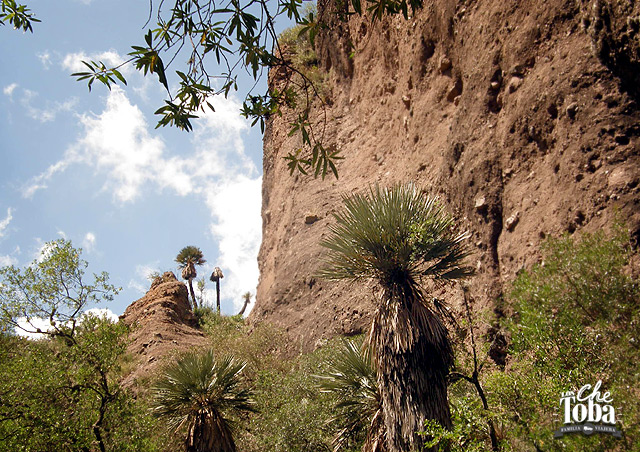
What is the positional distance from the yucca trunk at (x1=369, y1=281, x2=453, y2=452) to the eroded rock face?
1185 cm

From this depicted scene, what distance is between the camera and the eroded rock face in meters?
20.9

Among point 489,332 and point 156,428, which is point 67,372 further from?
point 489,332

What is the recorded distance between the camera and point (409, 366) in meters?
8.91

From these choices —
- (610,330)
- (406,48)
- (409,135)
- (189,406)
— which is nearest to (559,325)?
(610,330)

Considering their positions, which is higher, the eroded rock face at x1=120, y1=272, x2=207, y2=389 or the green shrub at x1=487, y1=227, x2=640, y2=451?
the eroded rock face at x1=120, y1=272, x2=207, y2=389

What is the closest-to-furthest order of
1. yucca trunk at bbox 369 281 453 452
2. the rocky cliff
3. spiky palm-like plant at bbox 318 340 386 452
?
yucca trunk at bbox 369 281 453 452
the rocky cliff
spiky palm-like plant at bbox 318 340 386 452

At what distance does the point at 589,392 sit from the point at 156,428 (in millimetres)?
10254

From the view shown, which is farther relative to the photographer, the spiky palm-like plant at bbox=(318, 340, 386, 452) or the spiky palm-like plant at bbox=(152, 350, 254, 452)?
the spiky palm-like plant at bbox=(152, 350, 254, 452)

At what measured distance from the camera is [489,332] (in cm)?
1081

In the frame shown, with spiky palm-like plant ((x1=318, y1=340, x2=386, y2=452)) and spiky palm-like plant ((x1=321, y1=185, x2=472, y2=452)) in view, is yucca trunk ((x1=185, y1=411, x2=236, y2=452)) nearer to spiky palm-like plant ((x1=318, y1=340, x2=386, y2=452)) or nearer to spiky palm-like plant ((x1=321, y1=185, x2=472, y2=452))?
spiky palm-like plant ((x1=318, y1=340, x2=386, y2=452))

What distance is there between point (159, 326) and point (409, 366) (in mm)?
18116

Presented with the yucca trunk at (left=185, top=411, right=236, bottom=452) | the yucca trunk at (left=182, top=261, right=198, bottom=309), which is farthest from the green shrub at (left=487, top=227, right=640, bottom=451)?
the yucca trunk at (left=182, top=261, right=198, bottom=309)
